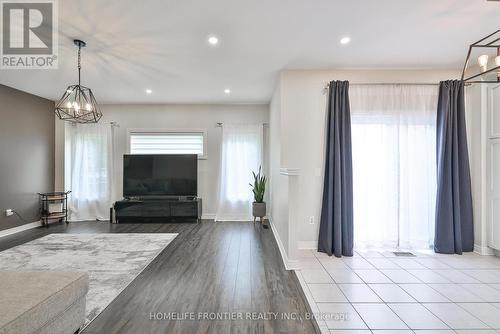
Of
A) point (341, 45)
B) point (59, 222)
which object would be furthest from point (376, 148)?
point (59, 222)

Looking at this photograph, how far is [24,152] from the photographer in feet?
16.8

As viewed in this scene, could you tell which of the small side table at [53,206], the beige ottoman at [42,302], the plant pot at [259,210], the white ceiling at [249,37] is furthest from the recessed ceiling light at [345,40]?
the small side table at [53,206]

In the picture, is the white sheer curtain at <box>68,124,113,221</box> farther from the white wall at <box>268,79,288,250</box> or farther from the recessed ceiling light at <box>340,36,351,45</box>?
the recessed ceiling light at <box>340,36,351,45</box>

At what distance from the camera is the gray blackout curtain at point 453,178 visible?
12.1 ft

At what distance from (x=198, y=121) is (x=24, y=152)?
12.0ft

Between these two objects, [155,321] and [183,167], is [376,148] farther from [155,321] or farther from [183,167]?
[183,167]

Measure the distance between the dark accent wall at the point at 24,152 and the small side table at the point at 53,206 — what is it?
0.16m

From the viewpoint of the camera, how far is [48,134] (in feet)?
18.8

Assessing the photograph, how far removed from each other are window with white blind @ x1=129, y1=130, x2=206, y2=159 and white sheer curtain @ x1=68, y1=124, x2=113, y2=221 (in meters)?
0.60

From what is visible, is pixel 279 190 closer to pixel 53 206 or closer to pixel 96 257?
pixel 96 257

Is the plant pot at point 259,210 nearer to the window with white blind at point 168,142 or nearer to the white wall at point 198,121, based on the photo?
the white wall at point 198,121

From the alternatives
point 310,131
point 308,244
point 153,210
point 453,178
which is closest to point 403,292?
point 308,244

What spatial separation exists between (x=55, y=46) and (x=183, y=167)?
10.8ft

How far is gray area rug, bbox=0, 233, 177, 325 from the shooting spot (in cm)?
262
